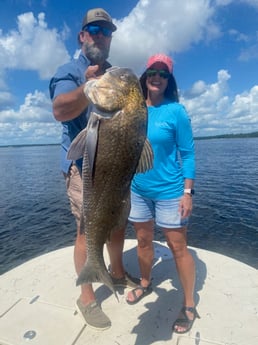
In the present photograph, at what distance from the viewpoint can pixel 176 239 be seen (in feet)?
13.1

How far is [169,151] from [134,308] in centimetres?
245

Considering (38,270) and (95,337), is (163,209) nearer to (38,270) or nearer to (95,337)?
(95,337)

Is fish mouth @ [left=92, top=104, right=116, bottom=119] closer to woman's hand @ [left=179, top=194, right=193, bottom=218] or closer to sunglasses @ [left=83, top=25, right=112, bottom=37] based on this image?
sunglasses @ [left=83, top=25, right=112, bottom=37]

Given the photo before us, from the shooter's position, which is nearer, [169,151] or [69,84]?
[69,84]

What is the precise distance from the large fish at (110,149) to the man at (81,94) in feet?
0.88

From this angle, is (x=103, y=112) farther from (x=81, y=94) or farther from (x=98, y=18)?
(x=98, y=18)

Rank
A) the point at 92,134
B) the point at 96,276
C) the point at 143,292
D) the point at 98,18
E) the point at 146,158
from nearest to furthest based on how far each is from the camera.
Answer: the point at 92,134 → the point at 146,158 → the point at 96,276 → the point at 98,18 → the point at 143,292

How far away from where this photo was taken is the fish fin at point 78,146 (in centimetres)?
261

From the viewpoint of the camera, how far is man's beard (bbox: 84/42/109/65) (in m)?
3.30

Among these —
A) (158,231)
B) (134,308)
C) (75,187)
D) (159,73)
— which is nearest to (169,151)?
(159,73)

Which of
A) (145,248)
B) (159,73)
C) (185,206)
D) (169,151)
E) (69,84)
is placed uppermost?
(159,73)

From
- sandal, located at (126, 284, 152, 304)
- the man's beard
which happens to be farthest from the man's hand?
sandal, located at (126, 284, 152, 304)

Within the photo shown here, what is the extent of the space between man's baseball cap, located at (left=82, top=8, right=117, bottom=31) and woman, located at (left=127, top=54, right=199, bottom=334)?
87 cm

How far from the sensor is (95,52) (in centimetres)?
331
